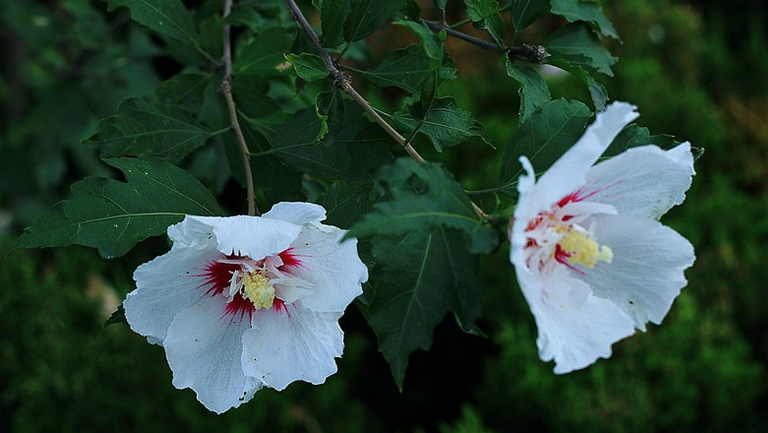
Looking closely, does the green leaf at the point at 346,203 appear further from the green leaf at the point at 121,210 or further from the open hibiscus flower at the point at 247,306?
the green leaf at the point at 121,210

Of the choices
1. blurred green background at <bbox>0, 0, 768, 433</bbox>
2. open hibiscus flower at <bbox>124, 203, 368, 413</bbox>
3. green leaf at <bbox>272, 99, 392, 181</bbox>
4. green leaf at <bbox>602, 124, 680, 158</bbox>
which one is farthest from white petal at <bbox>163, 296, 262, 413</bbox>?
blurred green background at <bbox>0, 0, 768, 433</bbox>

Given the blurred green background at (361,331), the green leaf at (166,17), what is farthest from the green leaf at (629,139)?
the blurred green background at (361,331)

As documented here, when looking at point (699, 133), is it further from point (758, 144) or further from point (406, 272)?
point (406, 272)

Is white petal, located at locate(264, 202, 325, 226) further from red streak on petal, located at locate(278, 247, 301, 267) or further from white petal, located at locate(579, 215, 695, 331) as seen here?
A: white petal, located at locate(579, 215, 695, 331)

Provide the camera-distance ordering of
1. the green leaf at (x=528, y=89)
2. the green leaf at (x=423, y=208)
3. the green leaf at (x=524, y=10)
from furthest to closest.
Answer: the green leaf at (x=524, y=10) → the green leaf at (x=528, y=89) → the green leaf at (x=423, y=208)

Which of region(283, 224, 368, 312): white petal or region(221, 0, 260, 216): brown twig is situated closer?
region(283, 224, 368, 312): white petal

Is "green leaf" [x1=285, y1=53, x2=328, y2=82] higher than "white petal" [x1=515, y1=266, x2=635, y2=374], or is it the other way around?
"green leaf" [x1=285, y1=53, x2=328, y2=82]

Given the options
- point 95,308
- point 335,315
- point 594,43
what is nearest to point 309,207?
point 335,315
